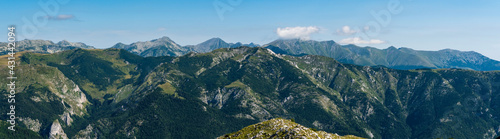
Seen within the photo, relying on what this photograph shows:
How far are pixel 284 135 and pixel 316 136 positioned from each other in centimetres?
1848

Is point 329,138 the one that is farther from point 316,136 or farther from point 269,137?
point 269,137

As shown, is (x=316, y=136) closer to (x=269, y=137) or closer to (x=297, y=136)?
(x=297, y=136)

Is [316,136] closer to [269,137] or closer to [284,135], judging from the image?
[284,135]

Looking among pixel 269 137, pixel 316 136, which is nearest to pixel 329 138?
pixel 316 136

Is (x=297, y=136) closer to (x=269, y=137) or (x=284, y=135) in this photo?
(x=284, y=135)

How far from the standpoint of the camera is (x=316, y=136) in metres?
182

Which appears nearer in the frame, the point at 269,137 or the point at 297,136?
the point at 297,136

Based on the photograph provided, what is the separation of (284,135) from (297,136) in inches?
447

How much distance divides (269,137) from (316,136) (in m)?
30.3

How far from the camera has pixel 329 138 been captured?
199 meters

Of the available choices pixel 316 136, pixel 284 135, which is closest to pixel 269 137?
pixel 284 135

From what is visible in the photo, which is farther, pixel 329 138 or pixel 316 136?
pixel 329 138

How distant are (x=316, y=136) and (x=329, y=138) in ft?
70.7

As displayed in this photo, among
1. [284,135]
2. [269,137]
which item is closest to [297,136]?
[284,135]
